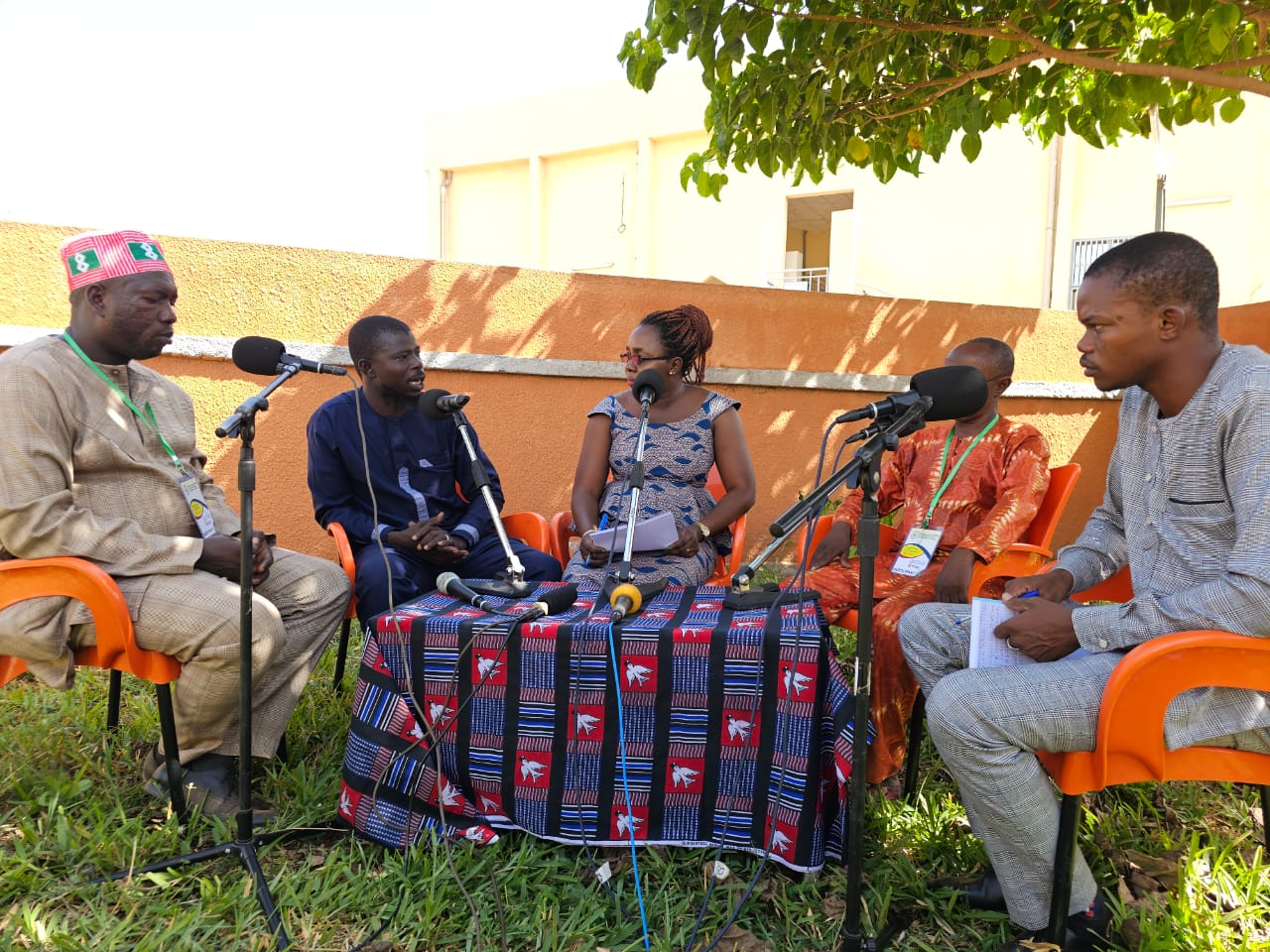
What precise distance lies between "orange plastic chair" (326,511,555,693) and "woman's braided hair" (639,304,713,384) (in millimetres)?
1029

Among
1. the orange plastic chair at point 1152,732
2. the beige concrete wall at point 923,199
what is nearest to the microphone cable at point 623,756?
the orange plastic chair at point 1152,732

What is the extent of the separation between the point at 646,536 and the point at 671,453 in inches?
24.3

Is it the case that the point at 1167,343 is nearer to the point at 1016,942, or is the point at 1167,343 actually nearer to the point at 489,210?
the point at 1016,942

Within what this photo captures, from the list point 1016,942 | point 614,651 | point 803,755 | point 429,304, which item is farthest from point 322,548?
point 1016,942

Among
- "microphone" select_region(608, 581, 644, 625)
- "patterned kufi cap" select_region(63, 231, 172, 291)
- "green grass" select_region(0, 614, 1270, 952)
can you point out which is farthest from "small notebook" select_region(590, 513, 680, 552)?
"patterned kufi cap" select_region(63, 231, 172, 291)

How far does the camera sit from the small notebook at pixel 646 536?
357 cm

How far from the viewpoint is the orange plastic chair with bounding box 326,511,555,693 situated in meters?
3.75

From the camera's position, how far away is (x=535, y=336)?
619 cm

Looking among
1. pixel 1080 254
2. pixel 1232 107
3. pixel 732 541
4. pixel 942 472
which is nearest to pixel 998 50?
pixel 1232 107

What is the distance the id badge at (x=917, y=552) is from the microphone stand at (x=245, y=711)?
244 centimetres

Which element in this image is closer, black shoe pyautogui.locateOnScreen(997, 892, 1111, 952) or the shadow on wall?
black shoe pyautogui.locateOnScreen(997, 892, 1111, 952)

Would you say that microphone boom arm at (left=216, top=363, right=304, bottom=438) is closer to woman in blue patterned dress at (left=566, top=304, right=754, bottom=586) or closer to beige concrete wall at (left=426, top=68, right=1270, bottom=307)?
woman in blue patterned dress at (left=566, top=304, right=754, bottom=586)

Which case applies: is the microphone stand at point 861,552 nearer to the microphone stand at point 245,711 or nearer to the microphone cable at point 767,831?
the microphone cable at point 767,831

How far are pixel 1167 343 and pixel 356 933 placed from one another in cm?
278
